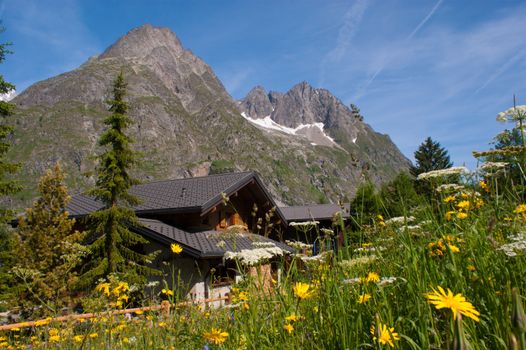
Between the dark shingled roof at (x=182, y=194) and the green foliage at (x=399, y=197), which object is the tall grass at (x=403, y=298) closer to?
the green foliage at (x=399, y=197)

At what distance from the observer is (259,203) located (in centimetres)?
2561

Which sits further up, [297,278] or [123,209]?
[123,209]

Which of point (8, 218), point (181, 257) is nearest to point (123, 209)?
point (181, 257)

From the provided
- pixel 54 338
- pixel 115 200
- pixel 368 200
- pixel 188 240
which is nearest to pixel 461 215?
pixel 368 200

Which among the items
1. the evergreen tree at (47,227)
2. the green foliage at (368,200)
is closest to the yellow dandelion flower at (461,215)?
the green foliage at (368,200)

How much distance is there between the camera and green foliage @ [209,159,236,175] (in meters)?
166

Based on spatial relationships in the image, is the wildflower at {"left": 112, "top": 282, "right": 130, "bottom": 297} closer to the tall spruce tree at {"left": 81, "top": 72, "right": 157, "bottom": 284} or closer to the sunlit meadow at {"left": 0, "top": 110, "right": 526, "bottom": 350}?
the sunlit meadow at {"left": 0, "top": 110, "right": 526, "bottom": 350}

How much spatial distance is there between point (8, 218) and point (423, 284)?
18.4 meters

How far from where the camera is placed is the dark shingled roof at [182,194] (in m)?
20.6

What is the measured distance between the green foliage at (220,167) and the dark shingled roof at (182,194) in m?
138

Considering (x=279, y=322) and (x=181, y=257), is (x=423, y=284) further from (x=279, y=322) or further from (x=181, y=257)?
(x=181, y=257)

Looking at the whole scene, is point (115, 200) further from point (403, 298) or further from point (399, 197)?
point (403, 298)

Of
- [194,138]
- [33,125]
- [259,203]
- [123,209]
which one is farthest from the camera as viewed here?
[194,138]

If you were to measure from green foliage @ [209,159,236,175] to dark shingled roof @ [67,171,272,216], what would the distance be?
137504mm
